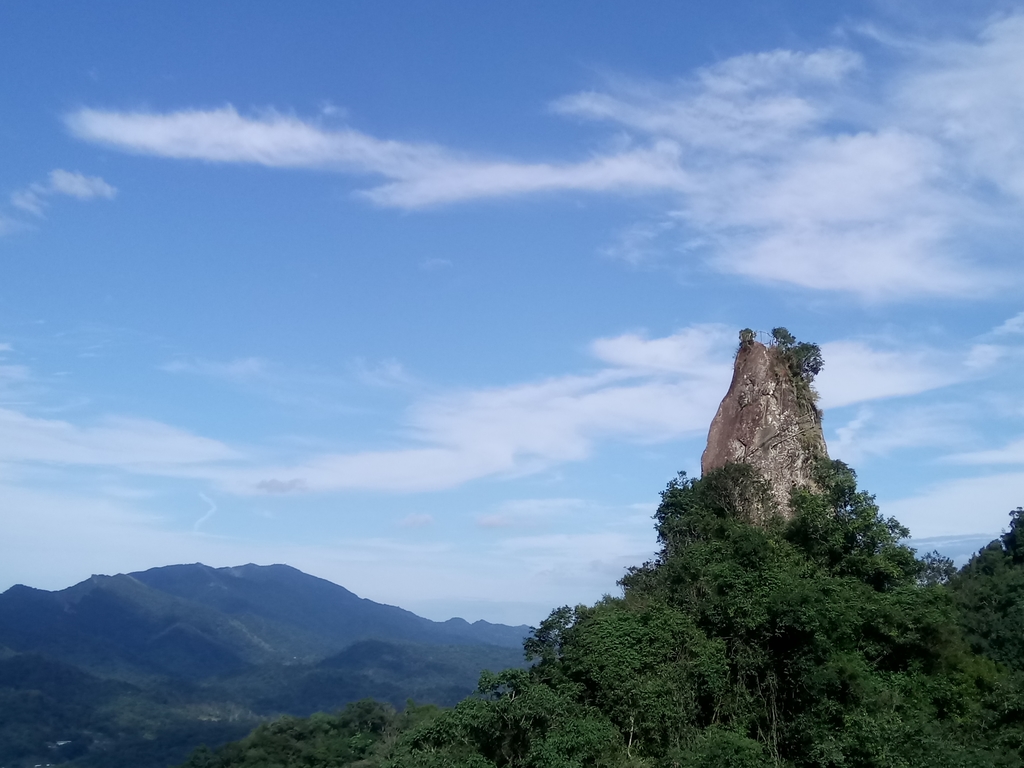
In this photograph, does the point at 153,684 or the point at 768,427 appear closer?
the point at 768,427

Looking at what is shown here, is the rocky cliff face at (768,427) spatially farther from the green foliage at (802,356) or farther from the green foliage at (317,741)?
the green foliage at (317,741)

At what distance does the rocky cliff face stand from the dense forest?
188cm

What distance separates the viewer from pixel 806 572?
21234mm

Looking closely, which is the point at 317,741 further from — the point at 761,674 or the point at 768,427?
the point at 761,674

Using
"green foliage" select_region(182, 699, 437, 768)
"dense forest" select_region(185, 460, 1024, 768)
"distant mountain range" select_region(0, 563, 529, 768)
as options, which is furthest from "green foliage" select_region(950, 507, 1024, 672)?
"distant mountain range" select_region(0, 563, 529, 768)

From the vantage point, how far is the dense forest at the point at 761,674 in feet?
54.8

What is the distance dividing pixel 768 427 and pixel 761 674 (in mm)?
8594

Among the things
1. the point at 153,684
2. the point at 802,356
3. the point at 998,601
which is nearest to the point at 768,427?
the point at 802,356

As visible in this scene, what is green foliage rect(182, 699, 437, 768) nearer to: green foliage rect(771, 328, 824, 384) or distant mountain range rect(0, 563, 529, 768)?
green foliage rect(771, 328, 824, 384)

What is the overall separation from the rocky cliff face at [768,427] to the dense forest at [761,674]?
1.88 metres

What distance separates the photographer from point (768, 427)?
26.2 m

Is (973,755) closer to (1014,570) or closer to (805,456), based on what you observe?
(805,456)

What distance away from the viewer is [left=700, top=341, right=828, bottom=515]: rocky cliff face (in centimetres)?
2553

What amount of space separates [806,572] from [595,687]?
5.82 meters
